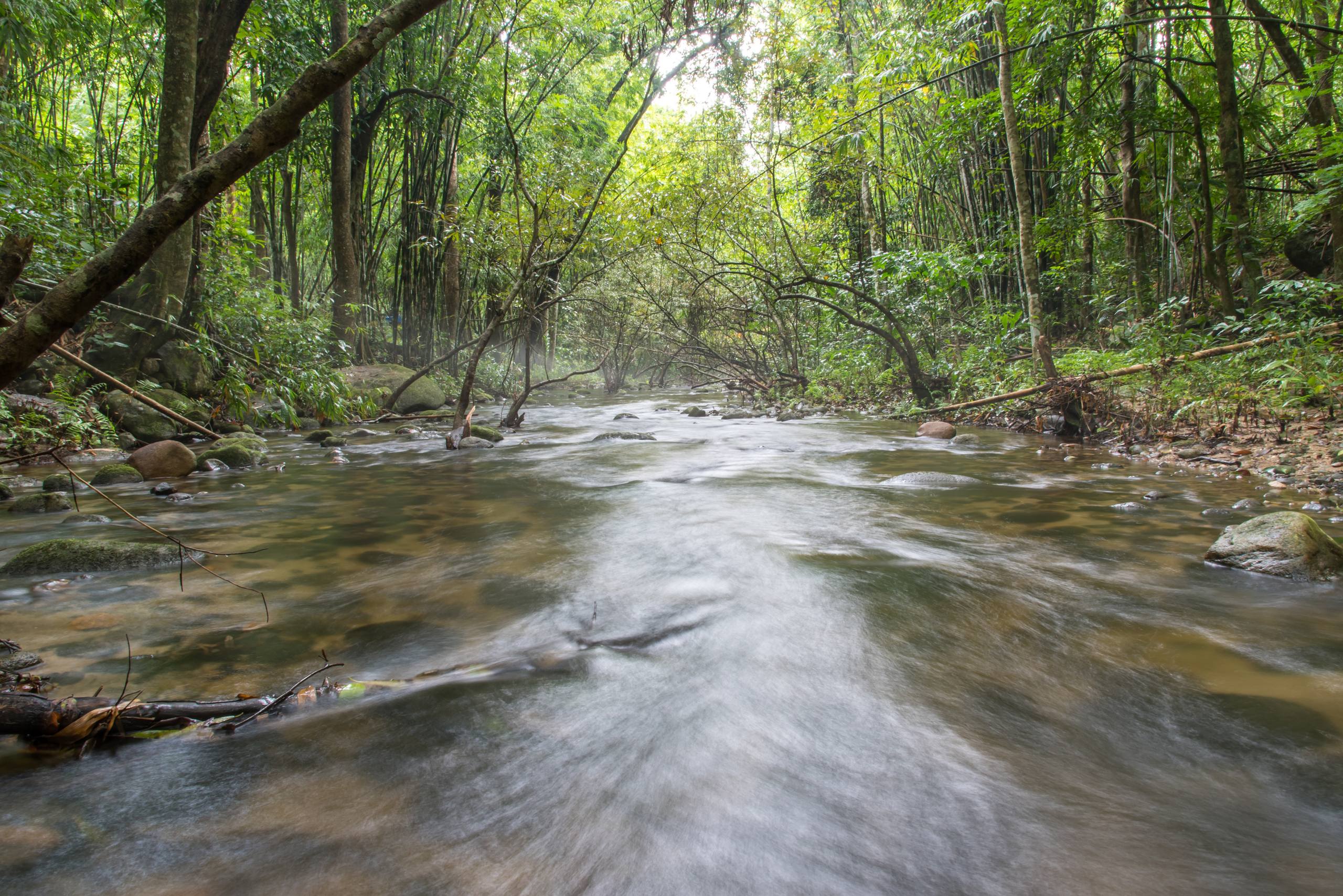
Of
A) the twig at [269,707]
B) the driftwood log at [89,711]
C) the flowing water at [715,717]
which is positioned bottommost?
the flowing water at [715,717]

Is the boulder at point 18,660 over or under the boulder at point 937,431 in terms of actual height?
→ under

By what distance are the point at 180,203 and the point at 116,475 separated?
4.16 metres

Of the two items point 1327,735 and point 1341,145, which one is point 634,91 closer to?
point 1341,145

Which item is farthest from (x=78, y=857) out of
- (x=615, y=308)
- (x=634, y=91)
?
(x=634, y=91)

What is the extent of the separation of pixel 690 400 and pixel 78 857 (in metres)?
14.7

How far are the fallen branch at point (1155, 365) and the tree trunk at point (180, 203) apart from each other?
5555mm

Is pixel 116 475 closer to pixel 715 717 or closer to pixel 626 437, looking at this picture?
pixel 626 437

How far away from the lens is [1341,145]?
436 centimetres

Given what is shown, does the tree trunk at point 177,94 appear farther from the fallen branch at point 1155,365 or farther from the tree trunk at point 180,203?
the fallen branch at point 1155,365

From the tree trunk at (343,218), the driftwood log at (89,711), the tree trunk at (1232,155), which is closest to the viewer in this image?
the driftwood log at (89,711)

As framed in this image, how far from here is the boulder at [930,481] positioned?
4672 mm

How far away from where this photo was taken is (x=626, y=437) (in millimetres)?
8141

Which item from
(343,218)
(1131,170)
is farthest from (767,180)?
(343,218)

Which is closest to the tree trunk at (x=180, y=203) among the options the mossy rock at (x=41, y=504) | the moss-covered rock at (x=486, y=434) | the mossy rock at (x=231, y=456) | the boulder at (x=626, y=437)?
the mossy rock at (x=41, y=504)
